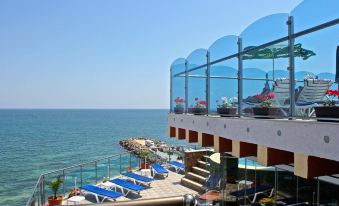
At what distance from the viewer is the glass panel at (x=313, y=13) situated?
206 inches

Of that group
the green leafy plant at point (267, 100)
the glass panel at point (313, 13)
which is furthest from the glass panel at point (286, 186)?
the glass panel at point (313, 13)

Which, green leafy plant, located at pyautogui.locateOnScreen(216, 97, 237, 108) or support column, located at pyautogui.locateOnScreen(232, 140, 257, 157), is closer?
support column, located at pyautogui.locateOnScreen(232, 140, 257, 157)

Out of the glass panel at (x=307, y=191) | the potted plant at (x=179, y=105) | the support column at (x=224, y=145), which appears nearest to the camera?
the glass panel at (x=307, y=191)

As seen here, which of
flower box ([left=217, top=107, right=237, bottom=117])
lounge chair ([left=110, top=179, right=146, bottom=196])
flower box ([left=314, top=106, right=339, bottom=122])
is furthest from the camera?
lounge chair ([left=110, top=179, right=146, bottom=196])

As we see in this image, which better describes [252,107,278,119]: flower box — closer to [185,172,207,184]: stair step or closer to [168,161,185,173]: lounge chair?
[185,172,207,184]: stair step

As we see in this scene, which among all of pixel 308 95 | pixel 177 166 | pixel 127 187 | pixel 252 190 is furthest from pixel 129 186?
pixel 308 95

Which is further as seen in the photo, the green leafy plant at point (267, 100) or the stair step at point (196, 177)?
the stair step at point (196, 177)

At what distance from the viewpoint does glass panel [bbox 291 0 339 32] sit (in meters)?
5.23

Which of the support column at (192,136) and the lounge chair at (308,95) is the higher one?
the lounge chair at (308,95)

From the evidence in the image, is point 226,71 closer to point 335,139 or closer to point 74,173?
point 335,139

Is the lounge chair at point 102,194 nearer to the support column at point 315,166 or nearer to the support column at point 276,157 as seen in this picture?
the support column at point 276,157

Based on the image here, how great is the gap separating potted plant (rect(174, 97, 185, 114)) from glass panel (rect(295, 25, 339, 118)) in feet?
23.6

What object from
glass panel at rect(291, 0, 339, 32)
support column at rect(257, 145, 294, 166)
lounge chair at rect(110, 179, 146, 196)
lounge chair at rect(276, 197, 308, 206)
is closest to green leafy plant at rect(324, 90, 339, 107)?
glass panel at rect(291, 0, 339, 32)

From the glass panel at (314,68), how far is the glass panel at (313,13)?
17cm
